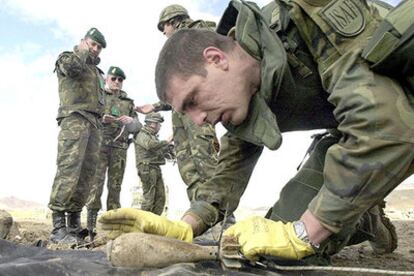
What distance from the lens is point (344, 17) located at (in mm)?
1618

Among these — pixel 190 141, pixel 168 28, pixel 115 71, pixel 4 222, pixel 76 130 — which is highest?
pixel 115 71

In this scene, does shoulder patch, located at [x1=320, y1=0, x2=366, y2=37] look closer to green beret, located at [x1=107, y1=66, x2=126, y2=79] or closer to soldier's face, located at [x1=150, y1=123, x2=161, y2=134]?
green beret, located at [x1=107, y1=66, x2=126, y2=79]

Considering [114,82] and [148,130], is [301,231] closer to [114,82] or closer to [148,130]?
[114,82]

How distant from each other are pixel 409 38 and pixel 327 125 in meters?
0.77

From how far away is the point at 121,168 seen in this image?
6734 millimetres

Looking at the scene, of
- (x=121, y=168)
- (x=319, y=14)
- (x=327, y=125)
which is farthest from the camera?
(x=121, y=168)

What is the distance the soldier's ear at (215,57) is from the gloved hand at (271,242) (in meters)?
0.60

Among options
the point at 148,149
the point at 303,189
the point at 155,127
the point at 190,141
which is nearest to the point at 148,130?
the point at 155,127

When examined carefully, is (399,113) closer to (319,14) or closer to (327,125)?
(319,14)

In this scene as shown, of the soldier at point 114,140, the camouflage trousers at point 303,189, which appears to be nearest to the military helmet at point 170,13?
the camouflage trousers at point 303,189

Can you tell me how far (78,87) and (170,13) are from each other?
1103mm

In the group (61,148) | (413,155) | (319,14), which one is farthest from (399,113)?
(61,148)

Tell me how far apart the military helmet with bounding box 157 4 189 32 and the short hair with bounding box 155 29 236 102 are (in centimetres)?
252

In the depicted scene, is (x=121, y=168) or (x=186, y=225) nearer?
(x=186, y=225)
